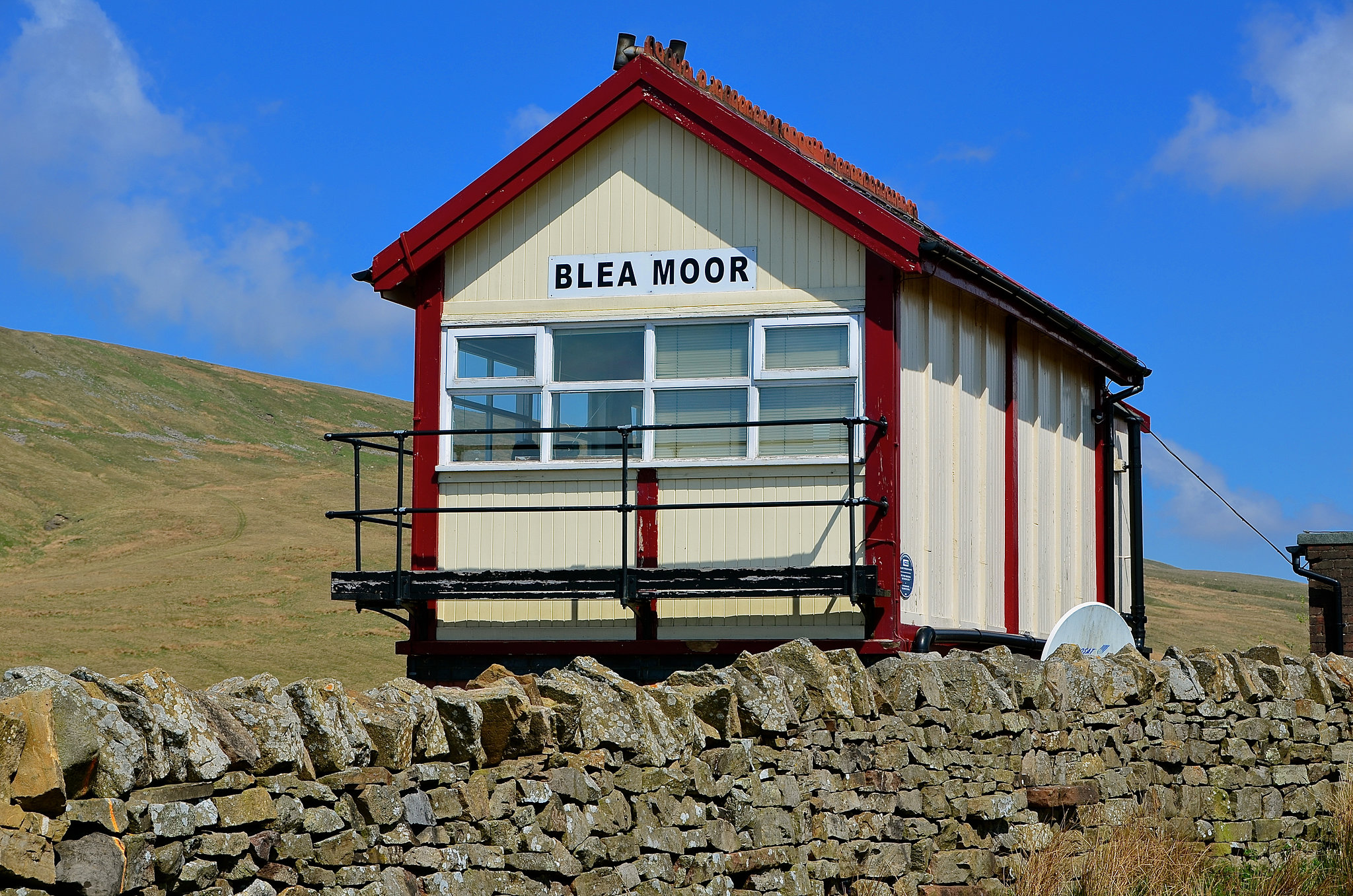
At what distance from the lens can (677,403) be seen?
12.5 m

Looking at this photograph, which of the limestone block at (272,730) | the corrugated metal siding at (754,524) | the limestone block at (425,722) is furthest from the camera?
the corrugated metal siding at (754,524)

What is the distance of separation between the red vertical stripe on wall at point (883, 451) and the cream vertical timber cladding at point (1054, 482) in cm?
297

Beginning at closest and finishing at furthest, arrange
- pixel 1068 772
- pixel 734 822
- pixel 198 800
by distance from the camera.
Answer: pixel 198 800
pixel 734 822
pixel 1068 772

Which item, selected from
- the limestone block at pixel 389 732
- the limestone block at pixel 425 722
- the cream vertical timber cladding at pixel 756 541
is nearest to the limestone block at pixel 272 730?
the limestone block at pixel 389 732

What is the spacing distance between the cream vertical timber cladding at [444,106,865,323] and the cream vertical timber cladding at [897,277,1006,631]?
2.80 ft

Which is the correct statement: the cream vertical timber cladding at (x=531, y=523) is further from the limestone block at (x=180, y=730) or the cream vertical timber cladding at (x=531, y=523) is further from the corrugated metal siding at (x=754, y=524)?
the limestone block at (x=180, y=730)

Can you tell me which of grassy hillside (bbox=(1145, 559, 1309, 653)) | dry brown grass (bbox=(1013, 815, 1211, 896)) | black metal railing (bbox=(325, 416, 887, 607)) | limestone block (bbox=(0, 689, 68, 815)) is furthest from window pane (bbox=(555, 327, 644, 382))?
grassy hillside (bbox=(1145, 559, 1309, 653))

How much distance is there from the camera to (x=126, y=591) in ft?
117

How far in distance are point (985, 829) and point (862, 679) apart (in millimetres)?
1432

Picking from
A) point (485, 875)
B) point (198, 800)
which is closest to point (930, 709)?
point (485, 875)

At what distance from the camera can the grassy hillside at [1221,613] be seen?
41562 mm

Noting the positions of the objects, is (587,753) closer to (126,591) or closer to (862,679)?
(862,679)

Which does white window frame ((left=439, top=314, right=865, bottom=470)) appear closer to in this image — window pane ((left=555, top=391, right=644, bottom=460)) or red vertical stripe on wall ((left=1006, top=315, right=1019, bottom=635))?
window pane ((left=555, top=391, right=644, bottom=460))

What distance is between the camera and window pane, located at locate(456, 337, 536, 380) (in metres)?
13.0
